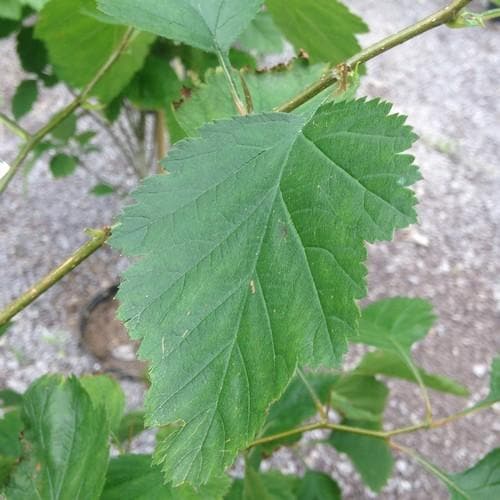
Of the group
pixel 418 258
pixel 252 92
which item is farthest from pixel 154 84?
pixel 418 258

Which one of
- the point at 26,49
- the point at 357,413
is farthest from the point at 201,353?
the point at 26,49

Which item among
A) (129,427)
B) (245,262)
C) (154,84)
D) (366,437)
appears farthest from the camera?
(154,84)

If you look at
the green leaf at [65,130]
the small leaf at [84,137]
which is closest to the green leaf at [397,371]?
the green leaf at [65,130]

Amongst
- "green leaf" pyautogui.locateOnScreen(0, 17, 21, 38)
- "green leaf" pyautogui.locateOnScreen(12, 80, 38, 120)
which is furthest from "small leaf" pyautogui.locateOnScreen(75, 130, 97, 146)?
"green leaf" pyautogui.locateOnScreen(0, 17, 21, 38)

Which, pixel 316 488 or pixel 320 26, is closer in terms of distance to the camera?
pixel 320 26

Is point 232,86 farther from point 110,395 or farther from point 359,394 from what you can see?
point 359,394

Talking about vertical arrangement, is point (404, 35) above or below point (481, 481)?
above
